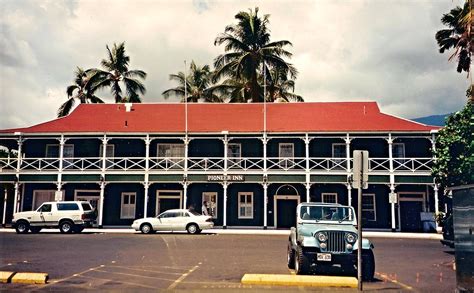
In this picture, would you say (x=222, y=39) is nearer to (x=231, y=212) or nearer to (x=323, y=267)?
(x=231, y=212)

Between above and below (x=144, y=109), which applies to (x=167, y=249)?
below

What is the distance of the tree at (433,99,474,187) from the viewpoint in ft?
53.0

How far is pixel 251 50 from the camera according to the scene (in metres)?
36.9

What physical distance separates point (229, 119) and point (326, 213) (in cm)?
1854

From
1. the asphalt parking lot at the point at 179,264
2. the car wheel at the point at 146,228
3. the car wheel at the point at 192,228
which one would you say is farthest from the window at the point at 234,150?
the asphalt parking lot at the point at 179,264

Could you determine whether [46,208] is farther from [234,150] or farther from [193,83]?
[193,83]

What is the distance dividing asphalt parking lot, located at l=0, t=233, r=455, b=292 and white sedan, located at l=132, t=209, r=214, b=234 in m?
4.63

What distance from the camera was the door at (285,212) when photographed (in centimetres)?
2862

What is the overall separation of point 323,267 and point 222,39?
28844mm

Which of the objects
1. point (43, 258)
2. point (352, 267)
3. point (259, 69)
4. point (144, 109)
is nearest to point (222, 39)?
point (259, 69)

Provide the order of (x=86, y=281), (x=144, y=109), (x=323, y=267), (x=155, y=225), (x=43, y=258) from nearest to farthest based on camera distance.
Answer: (x=86, y=281) → (x=323, y=267) → (x=43, y=258) → (x=155, y=225) → (x=144, y=109)

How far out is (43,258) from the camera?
13391 mm

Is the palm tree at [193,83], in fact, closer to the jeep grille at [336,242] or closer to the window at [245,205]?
the window at [245,205]

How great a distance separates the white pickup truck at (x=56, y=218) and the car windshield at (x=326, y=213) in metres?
15.5
